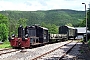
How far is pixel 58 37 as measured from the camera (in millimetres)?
47719

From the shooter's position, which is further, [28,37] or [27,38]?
[28,37]

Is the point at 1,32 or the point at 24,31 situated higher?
the point at 24,31

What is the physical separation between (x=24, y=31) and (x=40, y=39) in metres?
2.73

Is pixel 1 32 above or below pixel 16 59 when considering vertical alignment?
below

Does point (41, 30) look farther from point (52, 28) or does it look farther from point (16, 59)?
point (52, 28)

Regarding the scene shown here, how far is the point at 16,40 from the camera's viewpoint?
87.1 feet

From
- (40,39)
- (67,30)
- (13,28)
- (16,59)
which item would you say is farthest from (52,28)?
(16,59)

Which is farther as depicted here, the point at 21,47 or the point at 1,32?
the point at 1,32

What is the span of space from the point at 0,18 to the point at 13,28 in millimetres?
12689

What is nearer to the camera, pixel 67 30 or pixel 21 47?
pixel 21 47

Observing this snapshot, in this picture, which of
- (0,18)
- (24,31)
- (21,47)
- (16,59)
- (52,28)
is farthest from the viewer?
(52,28)

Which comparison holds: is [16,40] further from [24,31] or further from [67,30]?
[67,30]

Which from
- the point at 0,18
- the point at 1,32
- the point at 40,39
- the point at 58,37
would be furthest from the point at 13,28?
the point at 40,39

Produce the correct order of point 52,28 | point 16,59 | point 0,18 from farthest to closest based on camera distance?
point 52,28 → point 0,18 → point 16,59
